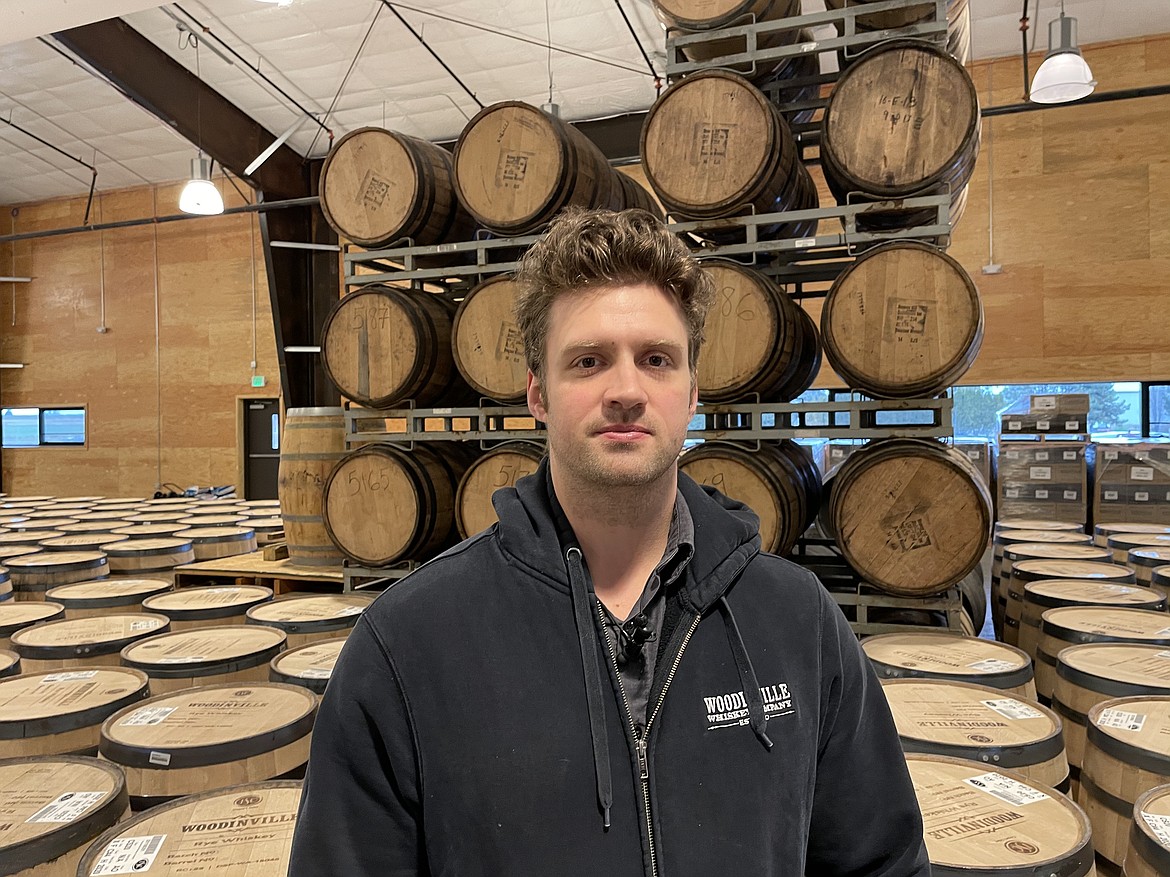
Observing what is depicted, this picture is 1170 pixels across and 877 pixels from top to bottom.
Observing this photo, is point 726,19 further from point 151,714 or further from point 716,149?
point 151,714

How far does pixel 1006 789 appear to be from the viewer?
Result: 1.99m

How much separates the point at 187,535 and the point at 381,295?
2.75 meters

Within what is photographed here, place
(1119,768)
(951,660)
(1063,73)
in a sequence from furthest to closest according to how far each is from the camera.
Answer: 1. (1063,73)
2. (951,660)
3. (1119,768)

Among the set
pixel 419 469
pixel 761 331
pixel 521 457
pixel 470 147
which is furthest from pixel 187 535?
pixel 761 331

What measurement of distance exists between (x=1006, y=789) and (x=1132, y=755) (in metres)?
0.38

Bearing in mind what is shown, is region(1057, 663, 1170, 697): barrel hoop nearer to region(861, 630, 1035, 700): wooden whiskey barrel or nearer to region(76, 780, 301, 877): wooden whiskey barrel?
region(861, 630, 1035, 700): wooden whiskey barrel

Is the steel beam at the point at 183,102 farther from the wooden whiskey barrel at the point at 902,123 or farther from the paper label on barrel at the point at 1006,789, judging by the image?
the paper label on barrel at the point at 1006,789

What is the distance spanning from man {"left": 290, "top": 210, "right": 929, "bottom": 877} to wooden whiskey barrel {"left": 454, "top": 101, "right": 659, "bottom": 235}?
8.73 ft

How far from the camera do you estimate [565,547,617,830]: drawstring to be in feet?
3.75

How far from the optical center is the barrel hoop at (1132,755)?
6.64ft

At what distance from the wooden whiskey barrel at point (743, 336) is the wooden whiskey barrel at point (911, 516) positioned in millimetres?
586

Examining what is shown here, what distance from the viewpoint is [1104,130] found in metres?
8.73

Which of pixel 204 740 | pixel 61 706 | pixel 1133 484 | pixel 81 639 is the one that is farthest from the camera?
pixel 1133 484

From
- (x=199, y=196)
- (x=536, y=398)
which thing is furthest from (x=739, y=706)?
(x=199, y=196)
